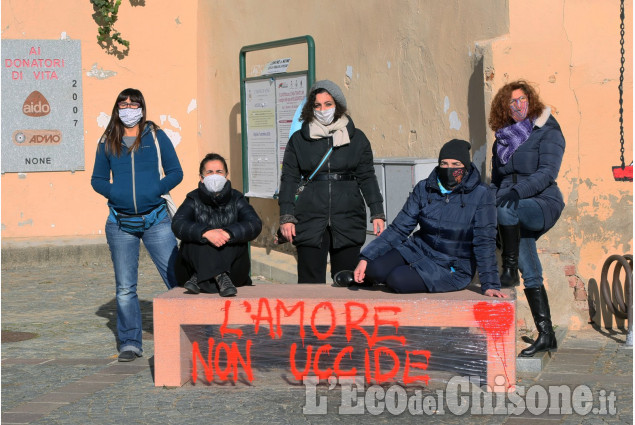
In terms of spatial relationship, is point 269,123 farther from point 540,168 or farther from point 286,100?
point 540,168

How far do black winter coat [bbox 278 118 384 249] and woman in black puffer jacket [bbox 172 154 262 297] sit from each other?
1.01 feet

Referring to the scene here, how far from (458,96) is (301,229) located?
7.10ft

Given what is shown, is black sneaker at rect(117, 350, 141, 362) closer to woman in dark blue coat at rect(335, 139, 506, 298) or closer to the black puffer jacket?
the black puffer jacket

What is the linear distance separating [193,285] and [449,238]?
150 cm

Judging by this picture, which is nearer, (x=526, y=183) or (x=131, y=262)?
(x=526, y=183)

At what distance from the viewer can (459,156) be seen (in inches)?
231

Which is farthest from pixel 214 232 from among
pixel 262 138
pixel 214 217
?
pixel 262 138

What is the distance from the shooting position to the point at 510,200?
20.9ft

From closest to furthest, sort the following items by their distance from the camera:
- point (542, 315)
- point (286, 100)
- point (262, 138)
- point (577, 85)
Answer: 1. point (542, 315)
2. point (577, 85)
3. point (286, 100)
4. point (262, 138)

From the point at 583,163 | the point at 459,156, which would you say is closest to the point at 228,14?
the point at 583,163

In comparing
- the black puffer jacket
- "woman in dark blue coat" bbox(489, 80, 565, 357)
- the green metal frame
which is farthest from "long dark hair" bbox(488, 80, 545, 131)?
the green metal frame

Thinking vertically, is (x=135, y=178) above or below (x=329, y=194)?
above

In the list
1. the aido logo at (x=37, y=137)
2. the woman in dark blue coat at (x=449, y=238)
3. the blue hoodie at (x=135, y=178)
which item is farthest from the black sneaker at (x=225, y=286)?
the aido logo at (x=37, y=137)

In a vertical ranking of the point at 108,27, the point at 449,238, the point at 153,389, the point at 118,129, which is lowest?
the point at 153,389
